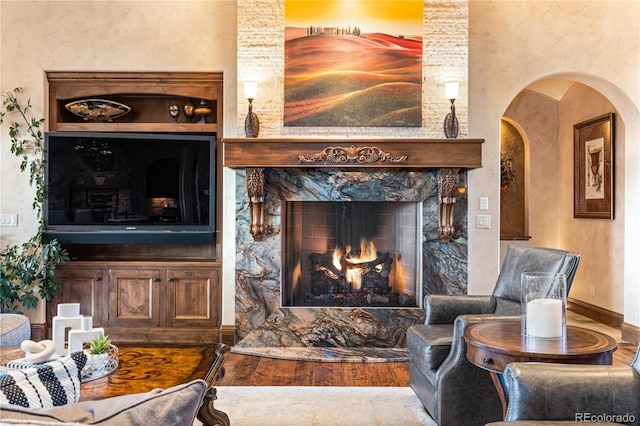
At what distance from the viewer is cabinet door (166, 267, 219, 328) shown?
177 inches

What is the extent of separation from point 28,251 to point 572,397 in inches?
174

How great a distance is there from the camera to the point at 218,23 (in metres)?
4.47

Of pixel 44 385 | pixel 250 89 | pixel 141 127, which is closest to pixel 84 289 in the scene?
pixel 141 127

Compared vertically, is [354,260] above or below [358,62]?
below

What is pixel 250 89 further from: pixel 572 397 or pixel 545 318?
pixel 572 397

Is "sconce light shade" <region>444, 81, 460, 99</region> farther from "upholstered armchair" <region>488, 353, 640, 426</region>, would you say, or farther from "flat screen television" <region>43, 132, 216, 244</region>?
"upholstered armchair" <region>488, 353, 640, 426</region>

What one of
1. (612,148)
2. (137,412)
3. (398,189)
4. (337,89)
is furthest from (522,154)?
(137,412)

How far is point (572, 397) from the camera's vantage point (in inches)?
66.4

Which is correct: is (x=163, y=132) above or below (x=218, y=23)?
below

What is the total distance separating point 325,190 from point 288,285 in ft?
2.94

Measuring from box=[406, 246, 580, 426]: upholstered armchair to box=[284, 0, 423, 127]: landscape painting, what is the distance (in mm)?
1678

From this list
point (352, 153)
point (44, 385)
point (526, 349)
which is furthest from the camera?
point (352, 153)

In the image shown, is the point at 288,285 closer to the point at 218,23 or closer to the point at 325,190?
the point at 325,190

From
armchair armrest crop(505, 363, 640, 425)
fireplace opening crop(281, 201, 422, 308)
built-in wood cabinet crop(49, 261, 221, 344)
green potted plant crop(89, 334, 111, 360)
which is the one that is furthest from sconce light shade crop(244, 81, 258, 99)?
armchair armrest crop(505, 363, 640, 425)
